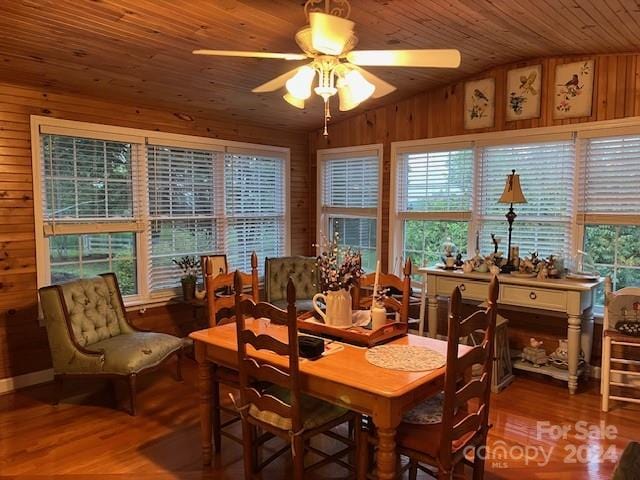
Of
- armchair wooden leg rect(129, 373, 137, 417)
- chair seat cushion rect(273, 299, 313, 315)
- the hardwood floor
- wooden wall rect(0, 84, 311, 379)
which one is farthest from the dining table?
wooden wall rect(0, 84, 311, 379)

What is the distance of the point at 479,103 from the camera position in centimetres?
433

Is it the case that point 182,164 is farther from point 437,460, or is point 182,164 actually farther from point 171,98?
point 437,460

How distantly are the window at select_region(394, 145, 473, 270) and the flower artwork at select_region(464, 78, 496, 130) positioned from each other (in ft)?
0.79

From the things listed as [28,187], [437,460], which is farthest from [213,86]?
[437,460]

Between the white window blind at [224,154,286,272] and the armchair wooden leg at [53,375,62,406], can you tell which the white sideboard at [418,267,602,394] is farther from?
the armchair wooden leg at [53,375,62,406]

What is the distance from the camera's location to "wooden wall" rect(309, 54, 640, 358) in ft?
11.8

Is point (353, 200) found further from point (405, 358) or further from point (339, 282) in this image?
point (405, 358)

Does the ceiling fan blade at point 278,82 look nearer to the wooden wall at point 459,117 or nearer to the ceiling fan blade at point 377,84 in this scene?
the ceiling fan blade at point 377,84

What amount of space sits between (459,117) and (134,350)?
351 cm

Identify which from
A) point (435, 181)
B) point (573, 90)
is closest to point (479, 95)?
point (573, 90)

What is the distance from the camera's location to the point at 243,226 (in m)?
5.27

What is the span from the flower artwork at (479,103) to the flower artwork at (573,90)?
1.79 ft

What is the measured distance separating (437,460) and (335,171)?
13.6ft

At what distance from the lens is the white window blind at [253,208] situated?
512cm
